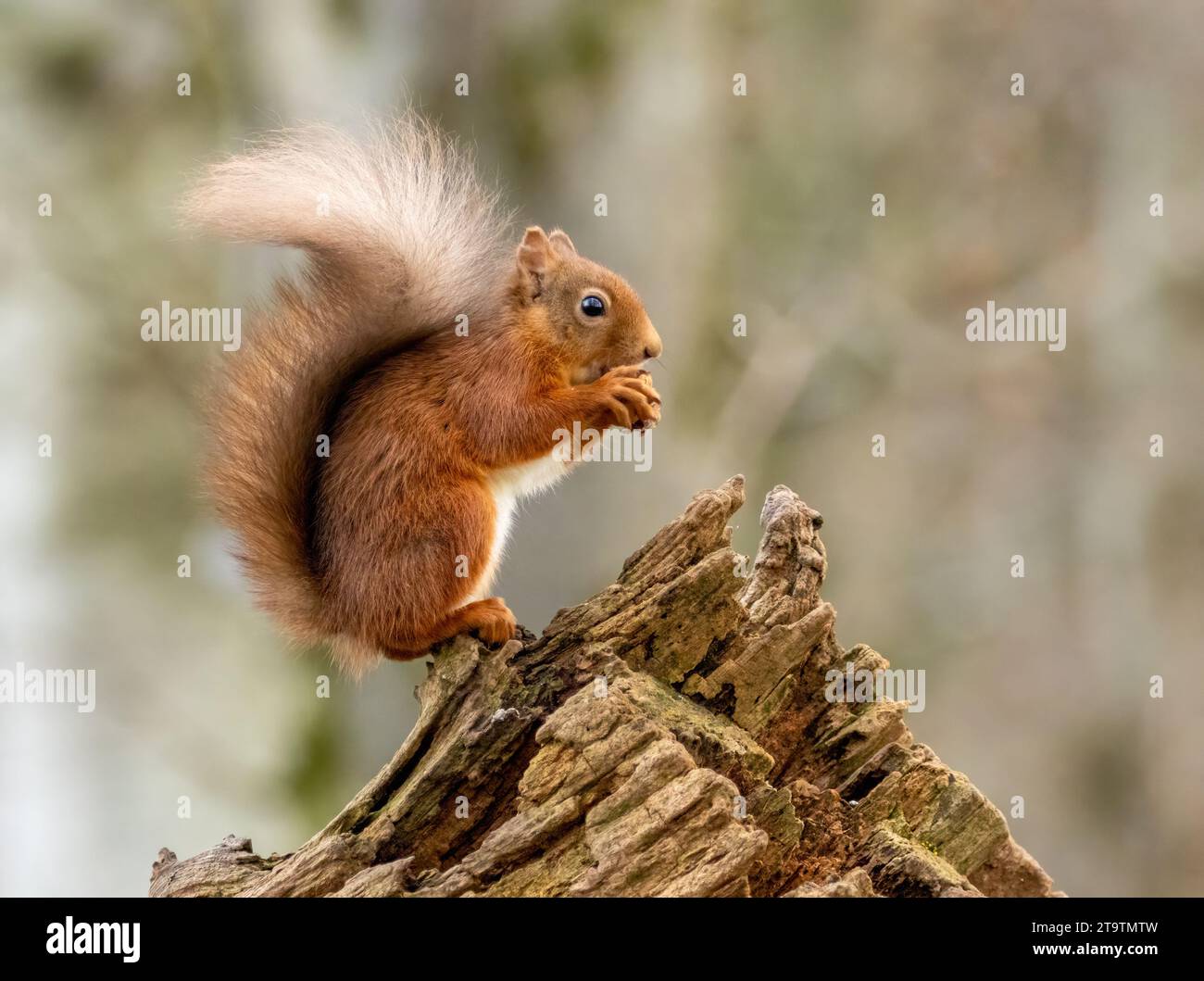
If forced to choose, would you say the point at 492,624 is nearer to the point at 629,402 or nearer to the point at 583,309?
the point at 629,402

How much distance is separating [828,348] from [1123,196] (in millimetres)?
1319

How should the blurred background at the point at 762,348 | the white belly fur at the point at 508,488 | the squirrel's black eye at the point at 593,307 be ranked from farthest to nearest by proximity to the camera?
the blurred background at the point at 762,348, the squirrel's black eye at the point at 593,307, the white belly fur at the point at 508,488

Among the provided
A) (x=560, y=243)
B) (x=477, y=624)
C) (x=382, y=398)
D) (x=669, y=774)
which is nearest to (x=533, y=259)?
(x=560, y=243)

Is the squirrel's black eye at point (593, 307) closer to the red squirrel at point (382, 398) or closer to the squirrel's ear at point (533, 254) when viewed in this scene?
the red squirrel at point (382, 398)

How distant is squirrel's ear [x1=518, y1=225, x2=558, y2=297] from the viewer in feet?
8.21

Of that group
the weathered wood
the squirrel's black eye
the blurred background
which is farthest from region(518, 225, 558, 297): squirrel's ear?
the blurred background

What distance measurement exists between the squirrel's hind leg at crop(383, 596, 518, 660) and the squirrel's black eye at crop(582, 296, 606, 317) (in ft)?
2.06

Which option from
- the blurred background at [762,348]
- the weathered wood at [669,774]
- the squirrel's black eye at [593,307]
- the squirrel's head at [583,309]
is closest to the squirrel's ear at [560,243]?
the squirrel's head at [583,309]

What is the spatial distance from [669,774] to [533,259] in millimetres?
1187

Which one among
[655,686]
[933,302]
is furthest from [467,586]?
[933,302]

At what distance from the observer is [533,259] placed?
2.51 metres

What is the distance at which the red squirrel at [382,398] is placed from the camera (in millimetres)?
2170

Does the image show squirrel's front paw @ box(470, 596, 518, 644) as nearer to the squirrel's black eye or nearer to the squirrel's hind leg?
the squirrel's hind leg

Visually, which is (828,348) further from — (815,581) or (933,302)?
(815,581)
